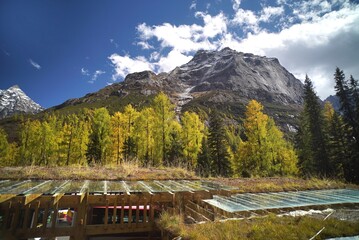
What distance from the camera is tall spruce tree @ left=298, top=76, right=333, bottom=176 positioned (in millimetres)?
24531

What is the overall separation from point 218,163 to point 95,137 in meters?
17.9

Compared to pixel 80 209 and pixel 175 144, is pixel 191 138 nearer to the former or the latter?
pixel 175 144

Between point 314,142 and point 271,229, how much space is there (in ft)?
85.9

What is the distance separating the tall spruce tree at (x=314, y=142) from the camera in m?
24.5

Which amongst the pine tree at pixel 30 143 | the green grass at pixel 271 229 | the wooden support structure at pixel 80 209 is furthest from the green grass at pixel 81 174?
the pine tree at pixel 30 143

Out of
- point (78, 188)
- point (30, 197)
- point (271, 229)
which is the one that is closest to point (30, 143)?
point (78, 188)

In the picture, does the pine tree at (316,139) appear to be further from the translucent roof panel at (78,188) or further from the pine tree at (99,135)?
the pine tree at (99,135)

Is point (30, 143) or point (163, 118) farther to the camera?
point (30, 143)

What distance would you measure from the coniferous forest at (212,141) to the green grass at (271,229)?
1633 centimetres

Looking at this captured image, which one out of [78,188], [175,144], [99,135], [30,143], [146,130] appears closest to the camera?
[78,188]

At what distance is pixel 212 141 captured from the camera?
3228 centimetres

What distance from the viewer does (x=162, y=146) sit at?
27688 mm

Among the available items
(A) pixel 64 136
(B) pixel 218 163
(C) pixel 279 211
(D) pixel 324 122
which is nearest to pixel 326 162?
(D) pixel 324 122

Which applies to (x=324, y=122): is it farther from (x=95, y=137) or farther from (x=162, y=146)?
(x=95, y=137)
